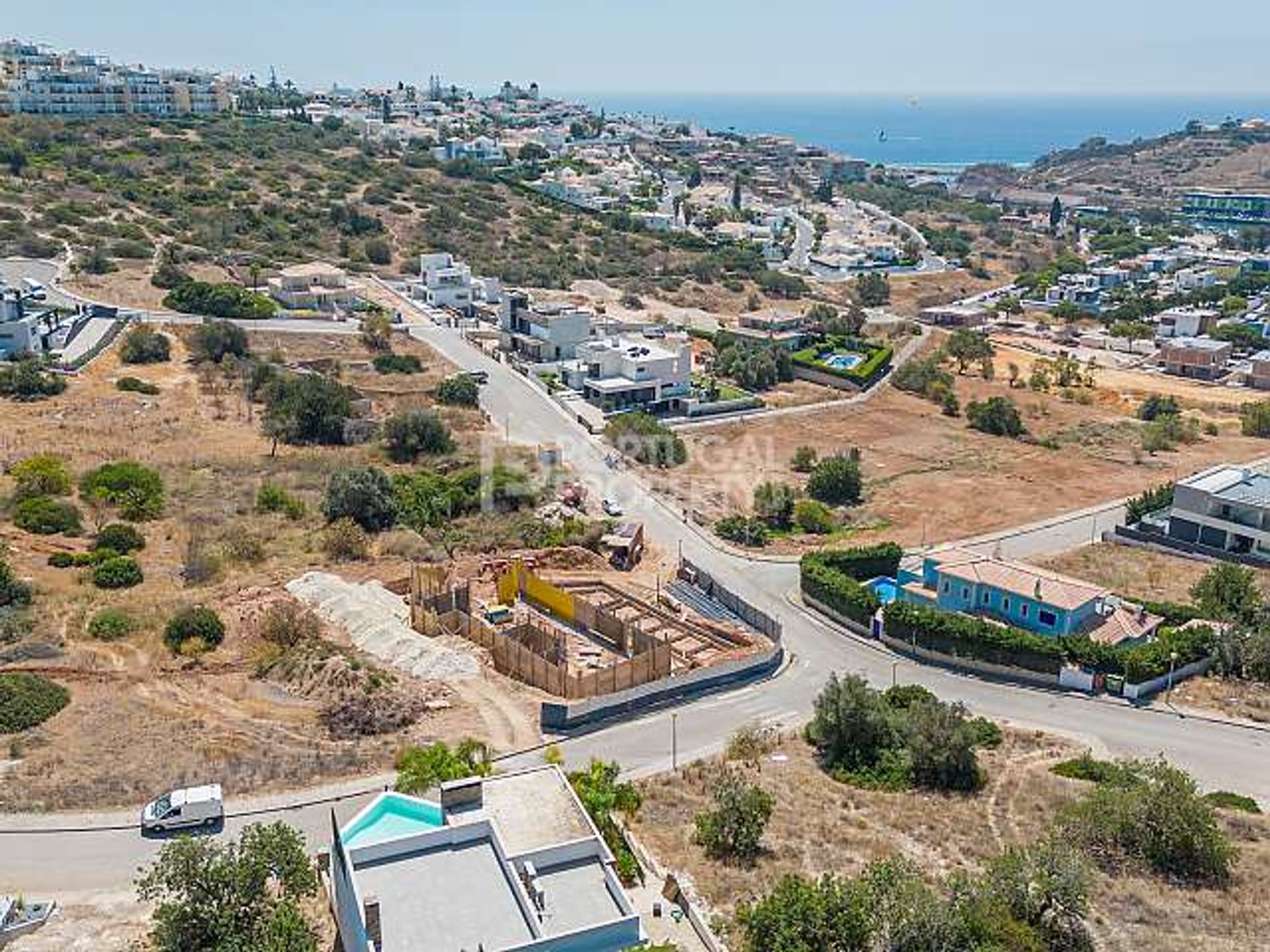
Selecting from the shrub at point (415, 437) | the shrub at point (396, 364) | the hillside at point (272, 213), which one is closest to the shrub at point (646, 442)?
the shrub at point (415, 437)

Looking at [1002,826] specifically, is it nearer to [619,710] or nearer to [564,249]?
[619,710]

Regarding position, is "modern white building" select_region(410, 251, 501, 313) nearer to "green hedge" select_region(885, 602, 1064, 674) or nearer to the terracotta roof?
the terracotta roof

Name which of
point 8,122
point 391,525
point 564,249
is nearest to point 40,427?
point 391,525

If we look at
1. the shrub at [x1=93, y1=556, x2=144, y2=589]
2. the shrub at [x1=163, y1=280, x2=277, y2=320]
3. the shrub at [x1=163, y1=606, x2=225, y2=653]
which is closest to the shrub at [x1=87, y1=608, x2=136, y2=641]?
the shrub at [x1=163, y1=606, x2=225, y2=653]

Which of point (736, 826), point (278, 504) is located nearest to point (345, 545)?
point (278, 504)

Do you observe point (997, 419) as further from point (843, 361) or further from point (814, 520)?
point (814, 520)

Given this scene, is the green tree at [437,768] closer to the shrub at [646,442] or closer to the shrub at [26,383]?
the shrub at [646,442]
